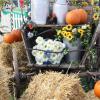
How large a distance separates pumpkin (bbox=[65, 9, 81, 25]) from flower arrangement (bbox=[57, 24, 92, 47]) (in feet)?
0.26

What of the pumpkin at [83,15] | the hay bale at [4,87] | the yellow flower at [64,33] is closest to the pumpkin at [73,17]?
the pumpkin at [83,15]

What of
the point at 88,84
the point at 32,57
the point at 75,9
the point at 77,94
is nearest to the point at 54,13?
the point at 75,9

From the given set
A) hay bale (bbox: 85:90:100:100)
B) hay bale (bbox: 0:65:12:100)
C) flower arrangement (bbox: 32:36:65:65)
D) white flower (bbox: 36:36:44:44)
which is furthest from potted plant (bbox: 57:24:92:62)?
hay bale (bbox: 0:65:12:100)

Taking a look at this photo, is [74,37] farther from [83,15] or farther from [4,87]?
[4,87]

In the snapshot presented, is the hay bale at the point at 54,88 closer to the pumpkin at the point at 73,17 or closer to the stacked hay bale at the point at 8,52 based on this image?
the pumpkin at the point at 73,17

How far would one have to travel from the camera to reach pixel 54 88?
3457 mm

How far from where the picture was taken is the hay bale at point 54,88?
11.1ft

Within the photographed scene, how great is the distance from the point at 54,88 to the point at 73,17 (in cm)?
122

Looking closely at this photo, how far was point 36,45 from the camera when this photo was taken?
4383 millimetres

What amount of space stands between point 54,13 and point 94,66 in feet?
2.89

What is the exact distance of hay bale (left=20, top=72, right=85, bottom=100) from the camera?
11.1 ft

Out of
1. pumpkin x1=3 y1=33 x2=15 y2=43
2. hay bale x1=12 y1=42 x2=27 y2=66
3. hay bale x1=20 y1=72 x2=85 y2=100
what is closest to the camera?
hay bale x1=20 y1=72 x2=85 y2=100

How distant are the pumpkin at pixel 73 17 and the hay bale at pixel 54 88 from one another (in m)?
1.00

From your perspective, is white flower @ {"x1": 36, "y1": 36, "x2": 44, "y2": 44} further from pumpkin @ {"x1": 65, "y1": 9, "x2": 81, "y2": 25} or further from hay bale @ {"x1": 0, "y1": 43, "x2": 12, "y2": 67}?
hay bale @ {"x1": 0, "y1": 43, "x2": 12, "y2": 67}
